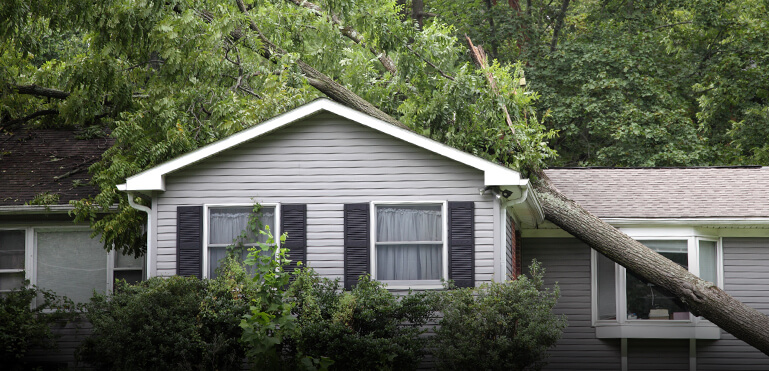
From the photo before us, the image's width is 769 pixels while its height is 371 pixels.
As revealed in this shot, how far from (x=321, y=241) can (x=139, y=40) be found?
5.22 meters

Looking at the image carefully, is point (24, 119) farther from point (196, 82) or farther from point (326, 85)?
point (326, 85)

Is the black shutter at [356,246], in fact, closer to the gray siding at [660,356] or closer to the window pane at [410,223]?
the window pane at [410,223]

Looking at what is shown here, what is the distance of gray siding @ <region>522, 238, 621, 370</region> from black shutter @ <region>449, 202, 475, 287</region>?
3.85 m

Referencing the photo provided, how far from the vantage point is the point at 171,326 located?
407 inches

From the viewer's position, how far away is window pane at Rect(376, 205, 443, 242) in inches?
448

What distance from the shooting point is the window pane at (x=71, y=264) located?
14.0 metres

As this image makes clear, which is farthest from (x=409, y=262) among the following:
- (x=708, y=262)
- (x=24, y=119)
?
(x=24, y=119)

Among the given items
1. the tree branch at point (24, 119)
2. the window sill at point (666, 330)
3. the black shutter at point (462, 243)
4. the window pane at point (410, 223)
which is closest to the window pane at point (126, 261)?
the tree branch at point (24, 119)

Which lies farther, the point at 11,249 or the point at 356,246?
the point at 11,249

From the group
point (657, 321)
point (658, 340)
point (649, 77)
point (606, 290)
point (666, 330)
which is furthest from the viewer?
point (649, 77)

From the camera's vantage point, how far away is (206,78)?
47.2 feet

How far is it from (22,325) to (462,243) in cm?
662

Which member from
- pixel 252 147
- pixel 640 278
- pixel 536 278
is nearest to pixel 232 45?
pixel 252 147

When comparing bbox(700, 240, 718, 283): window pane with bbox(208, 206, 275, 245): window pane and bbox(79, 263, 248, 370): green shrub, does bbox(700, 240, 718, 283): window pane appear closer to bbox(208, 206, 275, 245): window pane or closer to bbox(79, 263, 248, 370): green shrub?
bbox(208, 206, 275, 245): window pane
